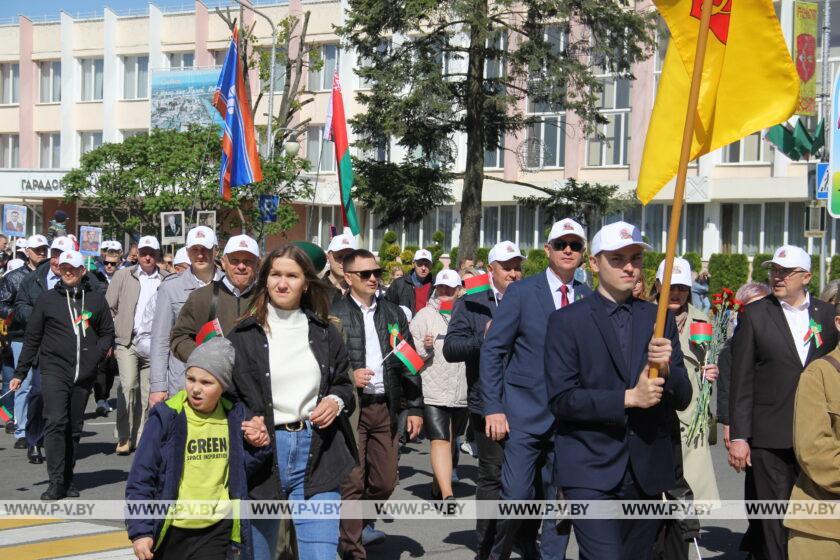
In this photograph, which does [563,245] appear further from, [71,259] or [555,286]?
[71,259]

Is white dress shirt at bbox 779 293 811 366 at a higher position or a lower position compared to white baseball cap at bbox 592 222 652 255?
lower

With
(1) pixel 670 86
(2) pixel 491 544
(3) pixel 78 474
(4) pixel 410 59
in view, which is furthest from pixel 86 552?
(4) pixel 410 59

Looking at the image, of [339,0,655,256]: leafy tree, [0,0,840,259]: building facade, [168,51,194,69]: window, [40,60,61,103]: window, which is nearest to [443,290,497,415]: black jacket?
[339,0,655,256]: leafy tree

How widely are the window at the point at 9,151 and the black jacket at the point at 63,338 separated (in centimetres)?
5448

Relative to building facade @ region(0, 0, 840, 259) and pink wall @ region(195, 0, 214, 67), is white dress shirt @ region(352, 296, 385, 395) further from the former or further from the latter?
pink wall @ region(195, 0, 214, 67)

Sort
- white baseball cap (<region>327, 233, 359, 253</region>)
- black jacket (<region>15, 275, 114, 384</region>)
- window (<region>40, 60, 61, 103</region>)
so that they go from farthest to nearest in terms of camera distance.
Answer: window (<region>40, 60, 61, 103</region>) → black jacket (<region>15, 275, 114, 384</region>) → white baseball cap (<region>327, 233, 359, 253</region>)

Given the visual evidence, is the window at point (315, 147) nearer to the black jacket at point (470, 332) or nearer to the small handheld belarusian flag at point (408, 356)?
the black jacket at point (470, 332)

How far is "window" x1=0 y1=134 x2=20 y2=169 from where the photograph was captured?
202ft

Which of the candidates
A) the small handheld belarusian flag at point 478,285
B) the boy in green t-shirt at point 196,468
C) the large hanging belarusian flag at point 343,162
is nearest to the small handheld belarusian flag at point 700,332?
the small handheld belarusian flag at point 478,285

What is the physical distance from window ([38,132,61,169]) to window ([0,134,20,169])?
148 cm

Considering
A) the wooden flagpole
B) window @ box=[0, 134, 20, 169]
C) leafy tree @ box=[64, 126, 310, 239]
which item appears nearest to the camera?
the wooden flagpole

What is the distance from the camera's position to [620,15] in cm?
2842

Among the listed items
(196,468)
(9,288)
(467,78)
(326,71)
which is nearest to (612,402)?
(196,468)

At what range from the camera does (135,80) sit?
58156 mm
